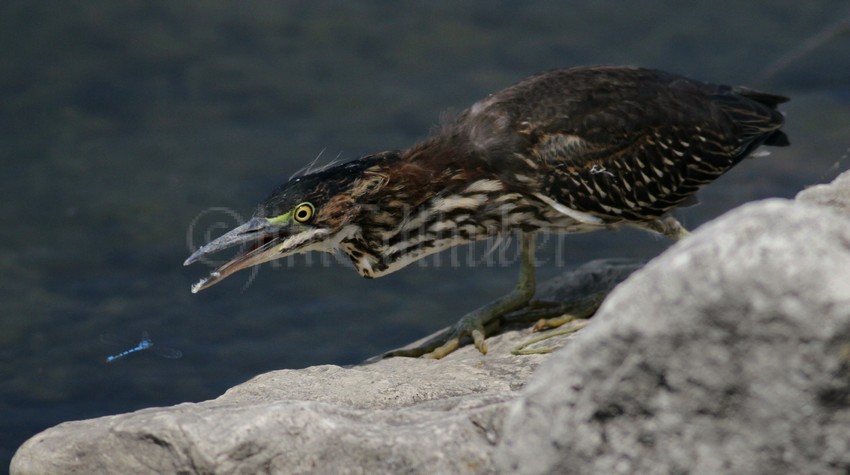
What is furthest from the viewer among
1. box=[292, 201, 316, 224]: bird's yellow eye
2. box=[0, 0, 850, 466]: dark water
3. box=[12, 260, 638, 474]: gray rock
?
box=[0, 0, 850, 466]: dark water

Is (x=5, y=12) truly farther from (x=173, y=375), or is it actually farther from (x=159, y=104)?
(x=173, y=375)

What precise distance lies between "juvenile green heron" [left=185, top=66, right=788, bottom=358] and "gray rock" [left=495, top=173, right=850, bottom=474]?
10.6 feet

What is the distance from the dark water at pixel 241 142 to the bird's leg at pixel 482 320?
170 centimetres

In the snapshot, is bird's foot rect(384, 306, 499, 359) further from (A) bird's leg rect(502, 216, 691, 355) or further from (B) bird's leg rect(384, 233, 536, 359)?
(A) bird's leg rect(502, 216, 691, 355)

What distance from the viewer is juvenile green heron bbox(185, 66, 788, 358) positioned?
6.56 metres

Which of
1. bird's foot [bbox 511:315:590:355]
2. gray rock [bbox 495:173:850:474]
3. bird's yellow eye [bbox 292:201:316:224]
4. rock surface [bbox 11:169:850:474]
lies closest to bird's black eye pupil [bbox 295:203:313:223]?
bird's yellow eye [bbox 292:201:316:224]

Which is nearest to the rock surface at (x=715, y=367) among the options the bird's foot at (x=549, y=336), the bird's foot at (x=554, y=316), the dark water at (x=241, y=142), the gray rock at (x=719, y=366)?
the gray rock at (x=719, y=366)

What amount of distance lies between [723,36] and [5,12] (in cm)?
690

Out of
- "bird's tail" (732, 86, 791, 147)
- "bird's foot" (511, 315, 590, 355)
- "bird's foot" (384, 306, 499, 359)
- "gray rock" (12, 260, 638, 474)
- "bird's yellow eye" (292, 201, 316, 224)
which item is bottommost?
"gray rock" (12, 260, 638, 474)

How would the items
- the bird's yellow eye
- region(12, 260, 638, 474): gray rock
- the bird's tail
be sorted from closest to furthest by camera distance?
1. region(12, 260, 638, 474): gray rock
2. the bird's yellow eye
3. the bird's tail

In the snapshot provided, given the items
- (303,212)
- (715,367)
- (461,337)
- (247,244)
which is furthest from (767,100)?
(715,367)

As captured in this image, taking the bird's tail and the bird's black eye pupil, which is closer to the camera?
the bird's black eye pupil

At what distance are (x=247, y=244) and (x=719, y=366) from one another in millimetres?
3709

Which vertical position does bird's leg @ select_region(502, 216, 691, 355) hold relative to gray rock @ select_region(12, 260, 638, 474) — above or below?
above
